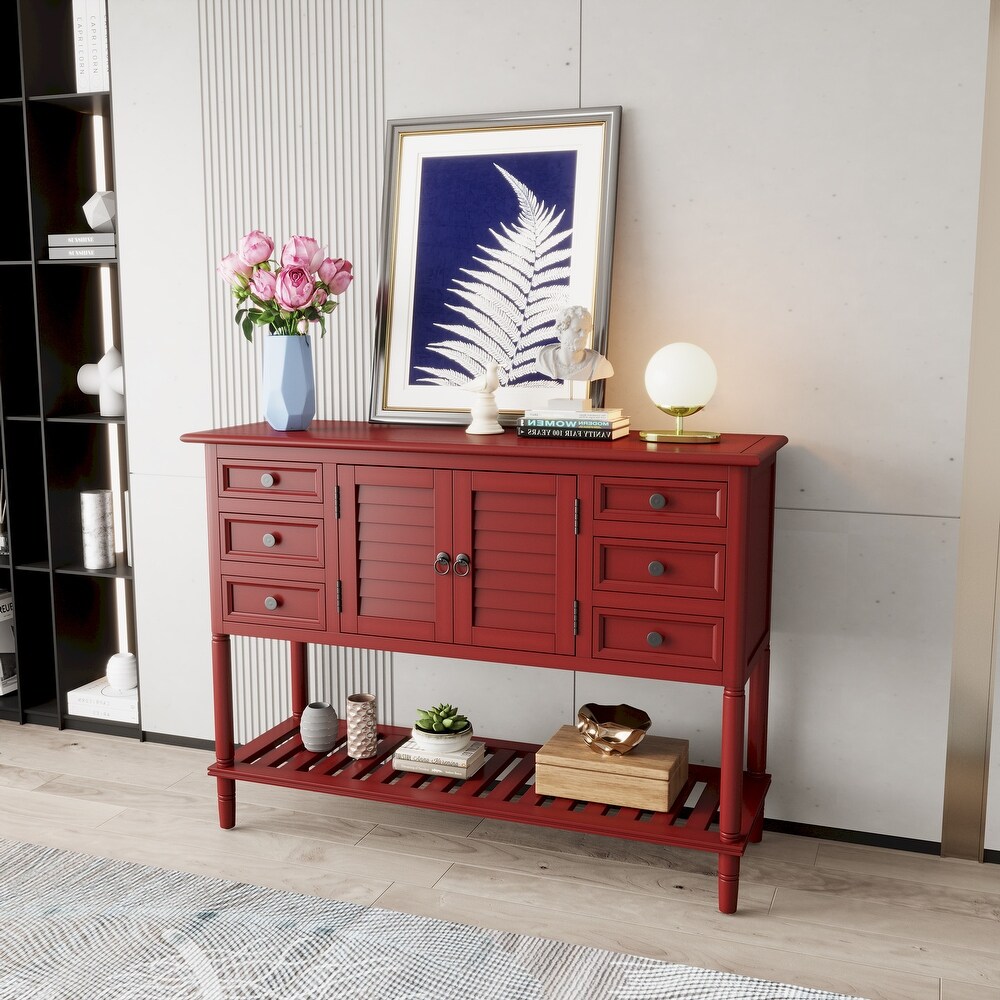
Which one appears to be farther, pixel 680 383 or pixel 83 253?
pixel 83 253

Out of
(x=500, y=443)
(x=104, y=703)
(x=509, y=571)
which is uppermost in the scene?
(x=500, y=443)

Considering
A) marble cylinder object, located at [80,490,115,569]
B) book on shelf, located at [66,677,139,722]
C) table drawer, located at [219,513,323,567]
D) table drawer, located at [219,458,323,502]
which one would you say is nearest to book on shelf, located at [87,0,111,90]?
marble cylinder object, located at [80,490,115,569]

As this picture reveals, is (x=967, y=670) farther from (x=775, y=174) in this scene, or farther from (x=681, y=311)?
(x=775, y=174)

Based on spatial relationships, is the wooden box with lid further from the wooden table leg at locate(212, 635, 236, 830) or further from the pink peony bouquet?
the pink peony bouquet

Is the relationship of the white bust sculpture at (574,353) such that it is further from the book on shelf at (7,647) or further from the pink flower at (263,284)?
the book on shelf at (7,647)

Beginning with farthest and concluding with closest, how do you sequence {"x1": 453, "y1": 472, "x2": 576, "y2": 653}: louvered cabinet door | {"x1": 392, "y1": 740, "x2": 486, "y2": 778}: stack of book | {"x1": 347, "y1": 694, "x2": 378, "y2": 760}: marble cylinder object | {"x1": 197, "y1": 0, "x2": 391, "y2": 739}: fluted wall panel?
{"x1": 197, "y1": 0, "x2": 391, "y2": 739}: fluted wall panel → {"x1": 347, "y1": 694, "x2": 378, "y2": 760}: marble cylinder object → {"x1": 392, "y1": 740, "x2": 486, "y2": 778}: stack of book → {"x1": 453, "y1": 472, "x2": 576, "y2": 653}: louvered cabinet door

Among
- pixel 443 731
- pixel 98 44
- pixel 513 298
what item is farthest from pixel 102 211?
pixel 443 731

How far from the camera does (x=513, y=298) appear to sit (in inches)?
107

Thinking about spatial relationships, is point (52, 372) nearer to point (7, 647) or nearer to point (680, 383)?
point (7, 647)

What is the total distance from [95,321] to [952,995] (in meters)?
3.06

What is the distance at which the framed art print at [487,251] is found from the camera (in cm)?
262

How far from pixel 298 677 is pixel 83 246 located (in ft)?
4.82

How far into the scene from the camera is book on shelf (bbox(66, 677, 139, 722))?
335cm

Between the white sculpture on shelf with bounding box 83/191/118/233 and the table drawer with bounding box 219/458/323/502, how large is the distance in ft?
3.64
